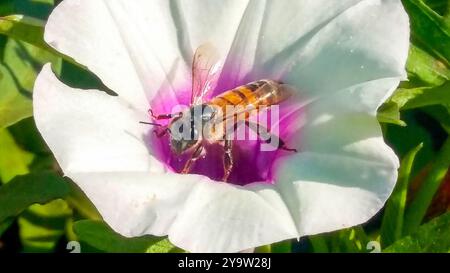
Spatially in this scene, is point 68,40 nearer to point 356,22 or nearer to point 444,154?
point 356,22

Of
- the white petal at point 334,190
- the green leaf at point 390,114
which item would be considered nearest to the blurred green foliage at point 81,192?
the green leaf at point 390,114

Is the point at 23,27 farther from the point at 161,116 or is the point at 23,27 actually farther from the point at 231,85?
the point at 231,85

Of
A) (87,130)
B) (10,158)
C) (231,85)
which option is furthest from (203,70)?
(10,158)

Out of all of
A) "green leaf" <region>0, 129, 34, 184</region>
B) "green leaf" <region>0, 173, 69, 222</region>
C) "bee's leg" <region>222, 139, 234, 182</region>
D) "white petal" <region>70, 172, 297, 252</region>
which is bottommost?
"green leaf" <region>0, 129, 34, 184</region>

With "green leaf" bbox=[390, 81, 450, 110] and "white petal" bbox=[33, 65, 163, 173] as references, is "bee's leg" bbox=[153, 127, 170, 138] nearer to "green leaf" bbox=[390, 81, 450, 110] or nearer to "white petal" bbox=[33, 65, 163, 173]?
"white petal" bbox=[33, 65, 163, 173]

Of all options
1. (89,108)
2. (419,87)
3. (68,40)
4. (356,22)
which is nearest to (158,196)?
(89,108)

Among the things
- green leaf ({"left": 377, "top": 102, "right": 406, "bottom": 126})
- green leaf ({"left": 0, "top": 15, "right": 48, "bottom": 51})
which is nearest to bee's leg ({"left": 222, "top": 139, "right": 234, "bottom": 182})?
green leaf ({"left": 377, "top": 102, "right": 406, "bottom": 126})
